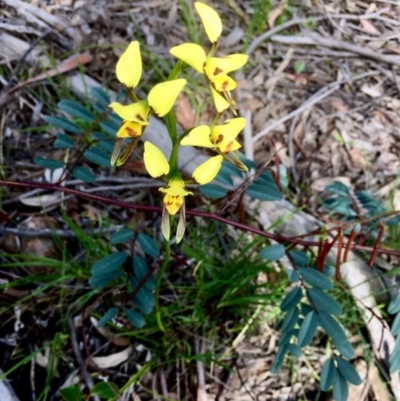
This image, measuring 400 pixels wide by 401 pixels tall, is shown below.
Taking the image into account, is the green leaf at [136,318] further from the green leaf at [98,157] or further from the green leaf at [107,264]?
the green leaf at [98,157]

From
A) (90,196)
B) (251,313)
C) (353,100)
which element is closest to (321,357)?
(251,313)

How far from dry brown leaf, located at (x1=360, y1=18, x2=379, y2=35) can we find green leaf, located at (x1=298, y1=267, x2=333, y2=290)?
1.29m

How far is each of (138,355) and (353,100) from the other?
1444 mm

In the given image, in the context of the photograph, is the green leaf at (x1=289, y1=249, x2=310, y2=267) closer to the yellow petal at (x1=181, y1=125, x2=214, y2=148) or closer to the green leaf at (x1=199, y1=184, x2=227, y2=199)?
the green leaf at (x1=199, y1=184, x2=227, y2=199)

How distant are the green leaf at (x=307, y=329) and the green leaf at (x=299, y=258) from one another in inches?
5.2

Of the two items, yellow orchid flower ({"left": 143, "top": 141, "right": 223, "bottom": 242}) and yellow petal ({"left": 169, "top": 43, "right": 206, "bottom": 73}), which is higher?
yellow petal ({"left": 169, "top": 43, "right": 206, "bottom": 73})

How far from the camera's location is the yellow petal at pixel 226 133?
943mm

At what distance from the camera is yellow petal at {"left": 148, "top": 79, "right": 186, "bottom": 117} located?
85cm

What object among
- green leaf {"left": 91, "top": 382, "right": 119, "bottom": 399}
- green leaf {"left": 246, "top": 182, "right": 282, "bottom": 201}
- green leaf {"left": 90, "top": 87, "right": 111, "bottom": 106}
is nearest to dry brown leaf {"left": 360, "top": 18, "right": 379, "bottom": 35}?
green leaf {"left": 246, "top": 182, "right": 282, "bottom": 201}

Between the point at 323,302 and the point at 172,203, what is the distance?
1.70ft

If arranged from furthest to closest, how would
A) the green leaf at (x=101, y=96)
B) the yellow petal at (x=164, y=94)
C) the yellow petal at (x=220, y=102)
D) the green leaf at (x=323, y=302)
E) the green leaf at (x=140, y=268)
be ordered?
the green leaf at (x=101, y=96), the green leaf at (x=140, y=268), the green leaf at (x=323, y=302), the yellow petal at (x=220, y=102), the yellow petal at (x=164, y=94)

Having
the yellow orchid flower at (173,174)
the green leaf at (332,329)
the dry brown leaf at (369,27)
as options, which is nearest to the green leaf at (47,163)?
the yellow orchid flower at (173,174)

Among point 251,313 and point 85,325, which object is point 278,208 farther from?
point 85,325

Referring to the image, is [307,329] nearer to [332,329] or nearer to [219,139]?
[332,329]
